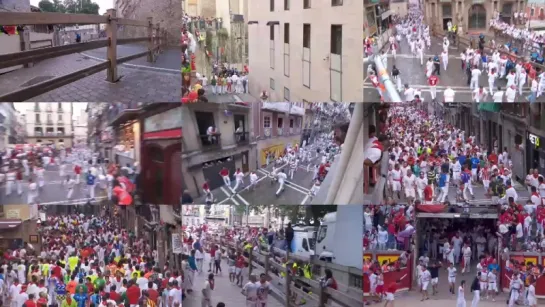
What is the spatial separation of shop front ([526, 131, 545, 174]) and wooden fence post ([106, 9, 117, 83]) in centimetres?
301

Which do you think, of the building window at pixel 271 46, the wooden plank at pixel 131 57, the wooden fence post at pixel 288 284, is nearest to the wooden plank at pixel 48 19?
the wooden plank at pixel 131 57

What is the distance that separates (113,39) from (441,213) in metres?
2.74

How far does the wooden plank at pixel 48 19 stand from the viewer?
4.81 m

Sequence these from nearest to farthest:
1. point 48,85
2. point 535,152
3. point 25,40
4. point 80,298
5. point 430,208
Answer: point 25,40 → point 48,85 → point 80,298 → point 535,152 → point 430,208

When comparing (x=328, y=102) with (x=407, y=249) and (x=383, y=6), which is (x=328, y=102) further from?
(x=407, y=249)

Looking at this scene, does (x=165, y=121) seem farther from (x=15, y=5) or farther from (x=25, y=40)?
(x=15, y=5)

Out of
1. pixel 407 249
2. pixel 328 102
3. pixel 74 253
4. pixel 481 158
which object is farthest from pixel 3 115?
pixel 481 158

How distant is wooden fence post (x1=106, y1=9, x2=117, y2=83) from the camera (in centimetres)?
513

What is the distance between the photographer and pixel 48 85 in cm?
509

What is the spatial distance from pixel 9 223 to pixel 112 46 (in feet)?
4.95

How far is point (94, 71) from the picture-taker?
516 cm

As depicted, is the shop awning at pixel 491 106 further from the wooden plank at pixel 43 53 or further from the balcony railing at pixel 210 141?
the wooden plank at pixel 43 53

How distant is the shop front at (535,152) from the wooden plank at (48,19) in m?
3.15

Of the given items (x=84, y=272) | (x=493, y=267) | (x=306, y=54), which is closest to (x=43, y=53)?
(x=84, y=272)
